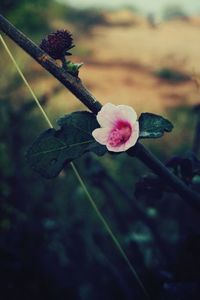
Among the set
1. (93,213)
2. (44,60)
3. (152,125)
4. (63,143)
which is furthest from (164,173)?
(93,213)

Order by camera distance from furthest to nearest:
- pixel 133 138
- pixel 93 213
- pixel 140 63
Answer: pixel 140 63
pixel 93 213
pixel 133 138

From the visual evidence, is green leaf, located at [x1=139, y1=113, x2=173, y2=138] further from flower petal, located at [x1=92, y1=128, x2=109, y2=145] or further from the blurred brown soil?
the blurred brown soil

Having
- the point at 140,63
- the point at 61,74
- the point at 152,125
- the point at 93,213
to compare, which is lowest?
the point at 93,213

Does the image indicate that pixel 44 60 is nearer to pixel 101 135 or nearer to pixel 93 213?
pixel 101 135

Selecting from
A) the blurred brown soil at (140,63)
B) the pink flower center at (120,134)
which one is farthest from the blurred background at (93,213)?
the pink flower center at (120,134)

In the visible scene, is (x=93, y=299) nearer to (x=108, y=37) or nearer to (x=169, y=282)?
(x=169, y=282)

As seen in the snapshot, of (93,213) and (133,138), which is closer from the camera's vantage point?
(133,138)
